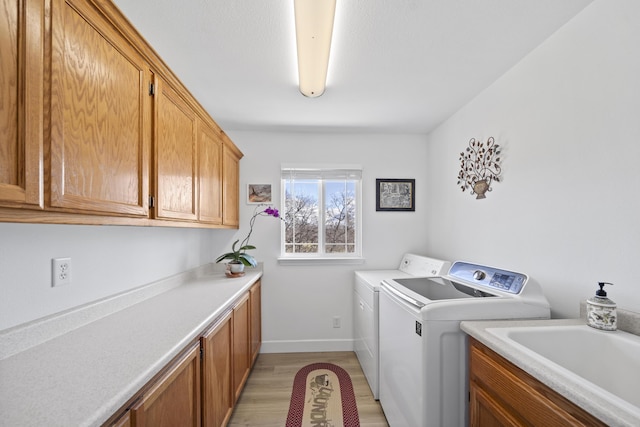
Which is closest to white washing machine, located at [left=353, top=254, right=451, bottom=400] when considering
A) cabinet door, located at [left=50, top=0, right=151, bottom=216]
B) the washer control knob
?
the washer control knob

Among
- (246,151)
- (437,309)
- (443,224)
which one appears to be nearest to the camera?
(437,309)

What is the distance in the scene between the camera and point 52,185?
0.77 meters

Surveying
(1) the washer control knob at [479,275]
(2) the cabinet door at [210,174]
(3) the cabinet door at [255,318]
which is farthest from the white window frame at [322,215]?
(1) the washer control knob at [479,275]

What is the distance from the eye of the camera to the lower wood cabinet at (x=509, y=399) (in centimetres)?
80

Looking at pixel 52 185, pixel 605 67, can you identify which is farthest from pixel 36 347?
pixel 605 67

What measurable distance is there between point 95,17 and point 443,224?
273cm

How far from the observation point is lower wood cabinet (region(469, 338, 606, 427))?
800 millimetres

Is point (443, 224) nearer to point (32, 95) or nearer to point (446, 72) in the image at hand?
point (446, 72)

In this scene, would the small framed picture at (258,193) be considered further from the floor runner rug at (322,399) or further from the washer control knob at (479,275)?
the washer control knob at (479,275)

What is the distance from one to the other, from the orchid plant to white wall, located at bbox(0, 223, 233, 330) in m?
0.54

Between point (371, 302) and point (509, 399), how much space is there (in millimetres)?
1228

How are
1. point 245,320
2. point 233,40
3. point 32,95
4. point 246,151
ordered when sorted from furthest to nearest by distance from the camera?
point 246,151 → point 245,320 → point 233,40 → point 32,95

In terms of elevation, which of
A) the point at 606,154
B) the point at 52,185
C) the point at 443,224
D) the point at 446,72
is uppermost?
the point at 446,72

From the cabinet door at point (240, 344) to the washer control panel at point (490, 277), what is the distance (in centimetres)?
153
